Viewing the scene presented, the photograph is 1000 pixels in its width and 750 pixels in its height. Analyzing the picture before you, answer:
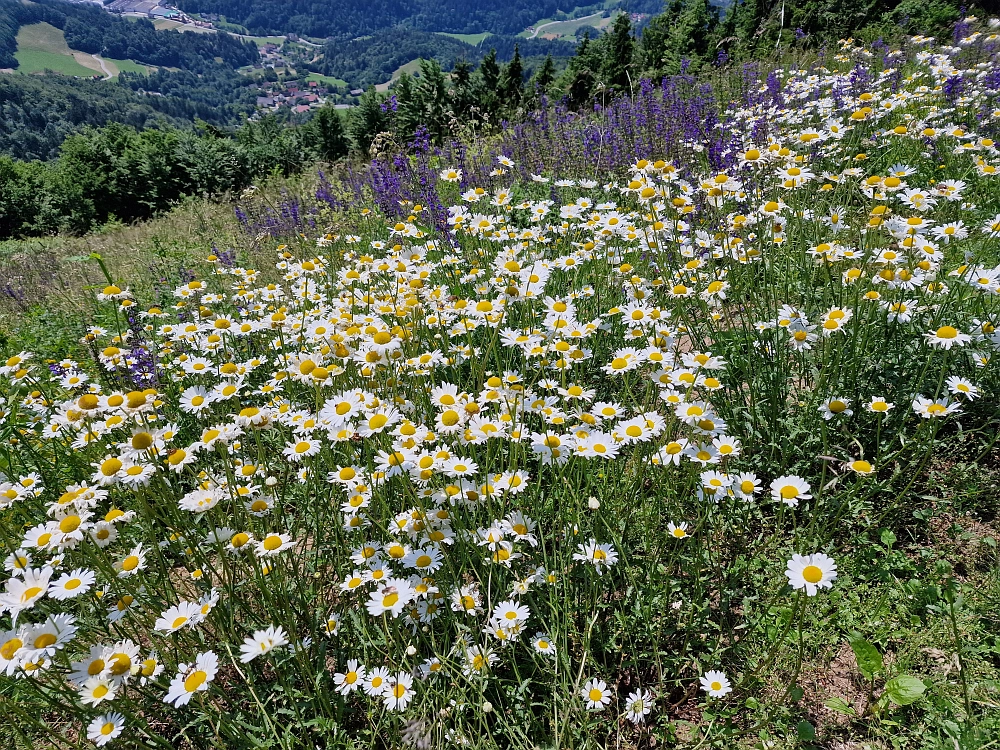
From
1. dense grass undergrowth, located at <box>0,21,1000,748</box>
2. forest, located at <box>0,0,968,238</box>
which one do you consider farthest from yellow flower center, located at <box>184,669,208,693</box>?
forest, located at <box>0,0,968,238</box>

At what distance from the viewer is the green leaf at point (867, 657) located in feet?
5.69

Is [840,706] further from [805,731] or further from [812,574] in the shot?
[812,574]

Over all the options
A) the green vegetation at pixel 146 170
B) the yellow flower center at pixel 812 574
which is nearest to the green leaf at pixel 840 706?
the yellow flower center at pixel 812 574

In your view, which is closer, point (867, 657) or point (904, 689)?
point (904, 689)

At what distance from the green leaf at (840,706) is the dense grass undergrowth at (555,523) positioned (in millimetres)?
15

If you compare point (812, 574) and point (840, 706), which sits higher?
point (812, 574)

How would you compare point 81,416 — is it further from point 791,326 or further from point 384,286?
point 791,326

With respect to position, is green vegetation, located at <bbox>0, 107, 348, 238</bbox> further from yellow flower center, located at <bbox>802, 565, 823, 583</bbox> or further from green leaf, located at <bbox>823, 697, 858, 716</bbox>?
green leaf, located at <bbox>823, 697, 858, 716</bbox>

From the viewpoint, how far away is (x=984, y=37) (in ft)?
22.3

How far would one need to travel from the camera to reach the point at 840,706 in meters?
1.66

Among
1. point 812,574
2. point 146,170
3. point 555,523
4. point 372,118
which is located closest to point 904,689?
point 812,574

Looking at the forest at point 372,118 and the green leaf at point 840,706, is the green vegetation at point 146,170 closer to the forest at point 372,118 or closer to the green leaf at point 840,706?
the forest at point 372,118

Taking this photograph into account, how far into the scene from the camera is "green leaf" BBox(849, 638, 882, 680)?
5.69 ft

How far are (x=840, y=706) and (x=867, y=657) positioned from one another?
206 mm
